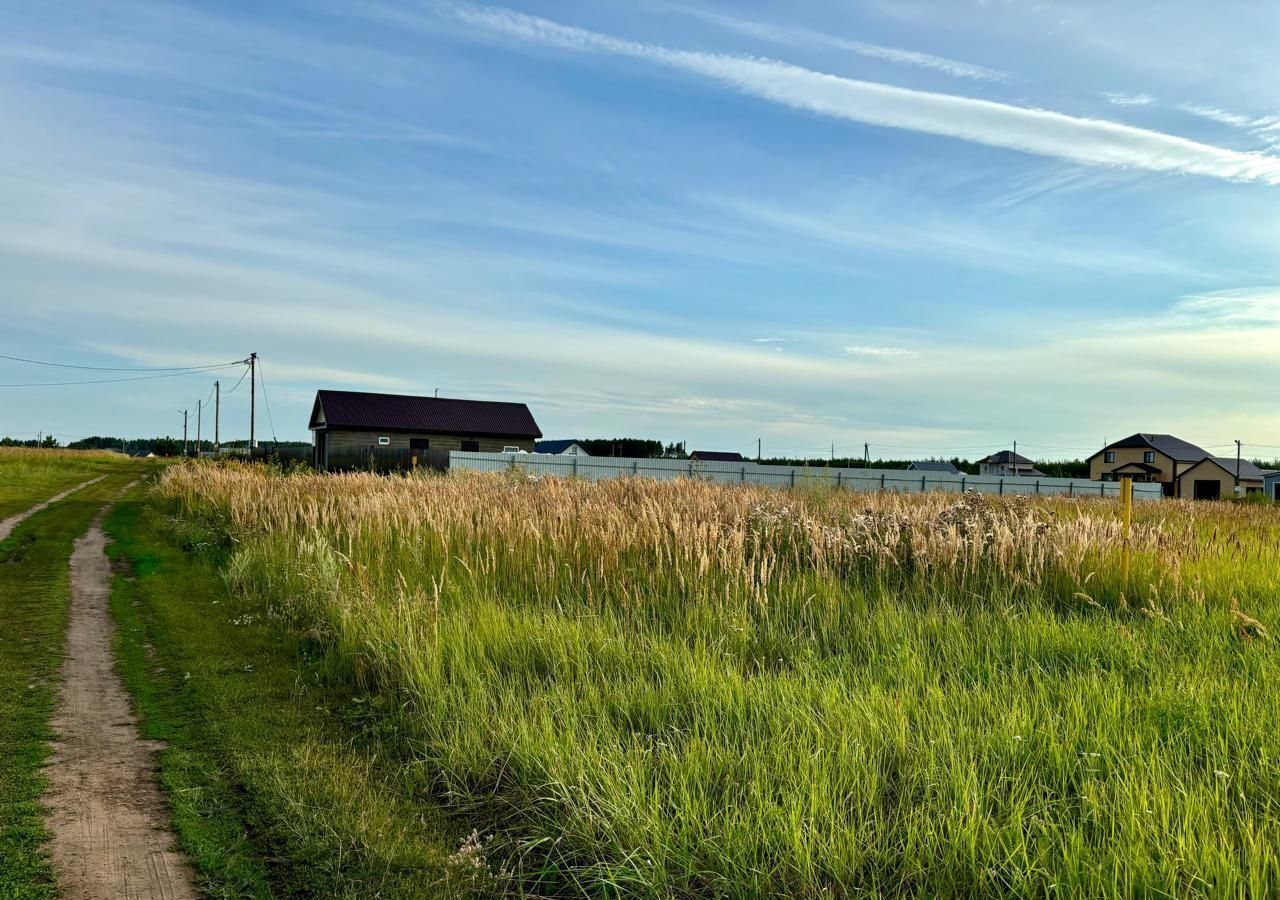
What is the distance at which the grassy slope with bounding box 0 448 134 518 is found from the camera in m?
22.0

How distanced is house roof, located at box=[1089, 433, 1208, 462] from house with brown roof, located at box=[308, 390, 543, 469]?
53946mm

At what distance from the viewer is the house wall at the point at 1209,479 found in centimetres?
6388

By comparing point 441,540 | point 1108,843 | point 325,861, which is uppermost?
point 441,540

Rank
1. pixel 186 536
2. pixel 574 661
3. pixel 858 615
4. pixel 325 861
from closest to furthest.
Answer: pixel 325 861 < pixel 574 661 < pixel 858 615 < pixel 186 536

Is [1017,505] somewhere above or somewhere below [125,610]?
above

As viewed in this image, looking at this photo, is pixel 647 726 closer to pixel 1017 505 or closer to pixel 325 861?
pixel 325 861

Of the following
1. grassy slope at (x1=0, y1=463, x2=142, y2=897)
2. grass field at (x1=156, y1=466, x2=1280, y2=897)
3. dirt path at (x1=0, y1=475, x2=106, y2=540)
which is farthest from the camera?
dirt path at (x1=0, y1=475, x2=106, y2=540)

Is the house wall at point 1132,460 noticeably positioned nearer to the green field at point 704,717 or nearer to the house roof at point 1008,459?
the house roof at point 1008,459

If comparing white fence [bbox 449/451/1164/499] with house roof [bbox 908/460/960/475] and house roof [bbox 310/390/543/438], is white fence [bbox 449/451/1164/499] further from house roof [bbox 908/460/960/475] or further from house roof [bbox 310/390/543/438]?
house roof [bbox 908/460/960/475]

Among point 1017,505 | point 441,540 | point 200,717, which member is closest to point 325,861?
point 200,717

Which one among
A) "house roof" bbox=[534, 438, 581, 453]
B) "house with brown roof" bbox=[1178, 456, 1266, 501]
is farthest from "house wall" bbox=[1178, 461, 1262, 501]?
"house roof" bbox=[534, 438, 581, 453]

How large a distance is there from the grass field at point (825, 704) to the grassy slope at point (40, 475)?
54.7 ft

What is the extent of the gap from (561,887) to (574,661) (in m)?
1.94

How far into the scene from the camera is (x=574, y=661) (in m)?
4.90
